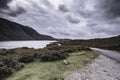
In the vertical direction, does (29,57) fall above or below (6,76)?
above

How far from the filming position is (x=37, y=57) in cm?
1772

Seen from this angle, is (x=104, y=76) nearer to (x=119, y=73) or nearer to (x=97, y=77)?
(x=97, y=77)

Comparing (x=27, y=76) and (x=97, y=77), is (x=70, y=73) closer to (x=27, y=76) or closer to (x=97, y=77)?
(x=97, y=77)

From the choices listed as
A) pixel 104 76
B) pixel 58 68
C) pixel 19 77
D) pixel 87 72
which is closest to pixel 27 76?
pixel 19 77

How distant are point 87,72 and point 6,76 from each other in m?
6.61

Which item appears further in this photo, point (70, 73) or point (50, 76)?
point (70, 73)

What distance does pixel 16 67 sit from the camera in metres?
14.2

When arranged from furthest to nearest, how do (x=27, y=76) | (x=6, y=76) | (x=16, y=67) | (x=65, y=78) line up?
(x=16, y=67) < (x=6, y=76) < (x=27, y=76) < (x=65, y=78)

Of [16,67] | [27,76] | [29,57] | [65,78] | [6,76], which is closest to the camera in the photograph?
[65,78]

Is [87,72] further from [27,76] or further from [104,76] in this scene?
[27,76]

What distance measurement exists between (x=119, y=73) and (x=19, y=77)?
26.1 ft

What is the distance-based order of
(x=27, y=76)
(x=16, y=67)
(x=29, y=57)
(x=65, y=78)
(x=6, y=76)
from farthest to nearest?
1. (x=29, y=57)
2. (x=16, y=67)
3. (x=6, y=76)
4. (x=27, y=76)
5. (x=65, y=78)

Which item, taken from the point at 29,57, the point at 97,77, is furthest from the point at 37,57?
the point at 97,77

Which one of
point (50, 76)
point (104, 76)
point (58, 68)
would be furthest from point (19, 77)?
point (104, 76)
